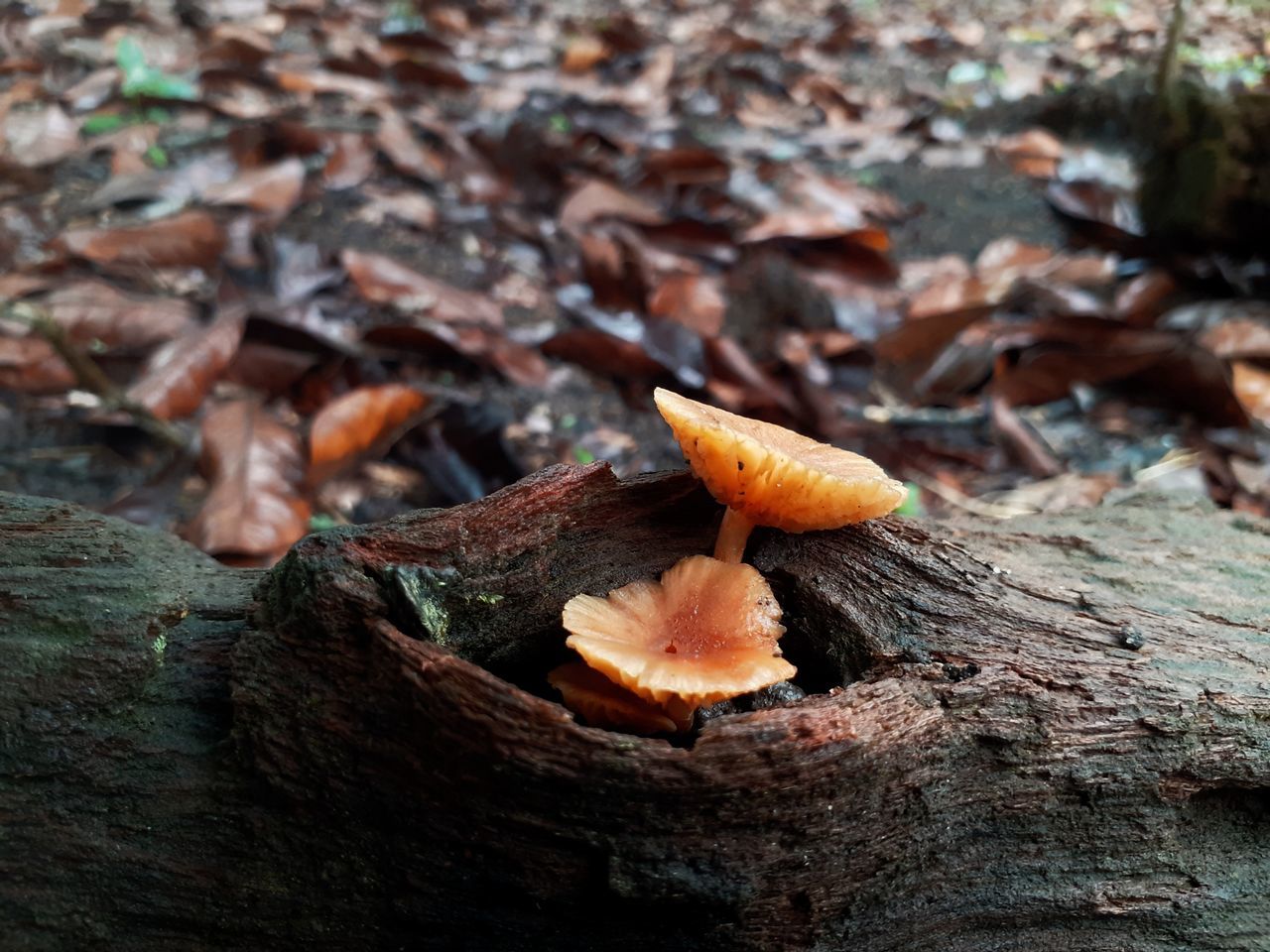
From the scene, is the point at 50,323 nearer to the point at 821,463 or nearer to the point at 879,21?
the point at 821,463

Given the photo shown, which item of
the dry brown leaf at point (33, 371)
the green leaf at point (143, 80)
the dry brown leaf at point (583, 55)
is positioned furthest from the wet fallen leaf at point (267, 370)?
the dry brown leaf at point (583, 55)

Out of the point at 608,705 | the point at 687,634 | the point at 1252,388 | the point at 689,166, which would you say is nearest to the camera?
the point at 608,705

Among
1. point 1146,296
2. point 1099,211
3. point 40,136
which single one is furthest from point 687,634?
point 40,136

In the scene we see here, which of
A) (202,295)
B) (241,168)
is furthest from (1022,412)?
(241,168)

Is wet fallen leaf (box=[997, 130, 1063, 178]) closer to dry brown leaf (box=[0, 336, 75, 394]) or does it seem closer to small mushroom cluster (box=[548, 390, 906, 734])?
small mushroom cluster (box=[548, 390, 906, 734])

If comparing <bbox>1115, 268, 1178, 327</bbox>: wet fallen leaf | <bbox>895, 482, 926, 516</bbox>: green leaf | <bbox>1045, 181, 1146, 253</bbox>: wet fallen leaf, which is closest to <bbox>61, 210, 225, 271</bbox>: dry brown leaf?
<bbox>895, 482, 926, 516</bbox>: green leaf

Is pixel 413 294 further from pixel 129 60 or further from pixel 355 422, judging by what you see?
pixel 129 60
